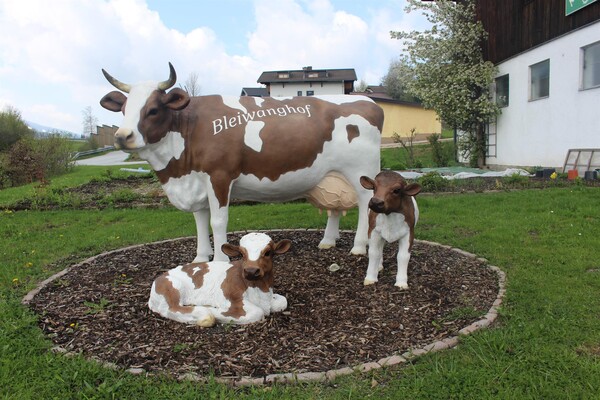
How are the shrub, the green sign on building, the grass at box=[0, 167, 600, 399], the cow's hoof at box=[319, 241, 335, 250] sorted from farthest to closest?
the shrub
the green sign on building
the cow's hoof at box=[319, 241, 335, 250]
the grass at box=[0, 167, 600, 399]

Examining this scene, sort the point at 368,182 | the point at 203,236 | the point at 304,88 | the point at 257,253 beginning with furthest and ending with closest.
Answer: the point at 304,88
the point at 203,236
the point at 368,182
the point at 257,253

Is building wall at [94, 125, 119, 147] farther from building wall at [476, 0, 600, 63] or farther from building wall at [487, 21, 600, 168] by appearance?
building wall at [487, 21, 600, 168]

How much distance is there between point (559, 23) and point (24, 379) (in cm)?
1420

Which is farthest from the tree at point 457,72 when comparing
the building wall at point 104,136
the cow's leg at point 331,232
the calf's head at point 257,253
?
the building wall at point 104,136

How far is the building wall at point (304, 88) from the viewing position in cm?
4653

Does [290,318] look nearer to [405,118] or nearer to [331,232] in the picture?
[331,232]

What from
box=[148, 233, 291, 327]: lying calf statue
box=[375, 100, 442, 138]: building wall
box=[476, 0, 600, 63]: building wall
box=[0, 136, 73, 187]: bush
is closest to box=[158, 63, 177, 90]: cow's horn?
box=[148, 233, 291, 327]: lying calf statue

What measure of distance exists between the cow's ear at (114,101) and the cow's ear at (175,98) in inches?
19.2

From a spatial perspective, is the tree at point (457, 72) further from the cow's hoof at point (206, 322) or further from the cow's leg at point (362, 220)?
the cow's hoof at point (206, 322)

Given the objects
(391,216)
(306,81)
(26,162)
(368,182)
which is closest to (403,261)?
(391,216)

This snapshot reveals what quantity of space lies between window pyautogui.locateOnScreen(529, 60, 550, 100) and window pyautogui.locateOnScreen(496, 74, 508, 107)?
155 cm

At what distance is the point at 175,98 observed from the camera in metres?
4.03

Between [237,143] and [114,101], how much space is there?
3.85 feet

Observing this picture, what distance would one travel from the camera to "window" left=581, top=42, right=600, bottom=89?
1123 cm
